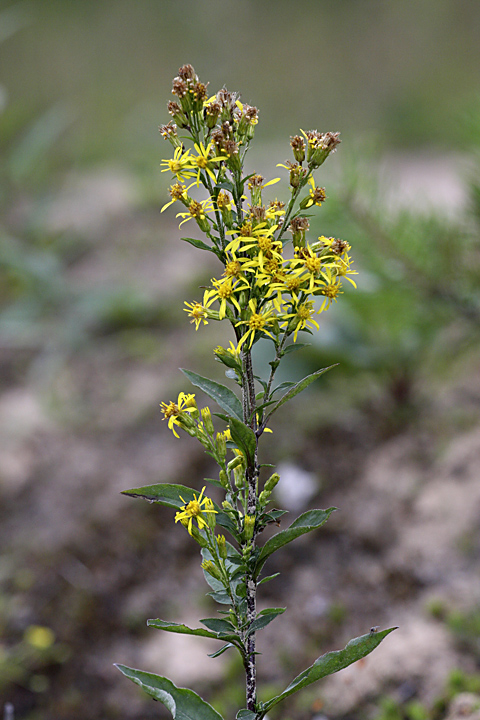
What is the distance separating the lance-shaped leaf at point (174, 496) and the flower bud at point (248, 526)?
0.04 ft

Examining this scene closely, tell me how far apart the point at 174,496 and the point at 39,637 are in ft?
2.62

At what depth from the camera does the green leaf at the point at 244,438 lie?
1.50 feet

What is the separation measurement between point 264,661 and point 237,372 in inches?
29.5

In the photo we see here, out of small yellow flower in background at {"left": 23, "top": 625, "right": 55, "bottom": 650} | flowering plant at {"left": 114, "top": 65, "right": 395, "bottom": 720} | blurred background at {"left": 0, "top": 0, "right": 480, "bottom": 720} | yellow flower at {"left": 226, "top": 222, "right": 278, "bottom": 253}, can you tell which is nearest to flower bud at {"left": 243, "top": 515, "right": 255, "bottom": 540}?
flowering plant at {"left": 114, "top": 65, "right": 395, "bottom": 720}

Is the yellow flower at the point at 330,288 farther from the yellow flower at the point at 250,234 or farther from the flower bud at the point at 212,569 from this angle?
the flower bud at the point at 212,569

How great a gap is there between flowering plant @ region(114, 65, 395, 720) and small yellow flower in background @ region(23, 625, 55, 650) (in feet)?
2.19

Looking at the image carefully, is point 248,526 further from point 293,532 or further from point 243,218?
point 243,218

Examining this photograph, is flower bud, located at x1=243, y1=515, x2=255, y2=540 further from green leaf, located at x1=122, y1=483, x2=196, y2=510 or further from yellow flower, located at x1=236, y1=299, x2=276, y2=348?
yellow flower, located at x1=236, y1=299, x2=276, y2=348

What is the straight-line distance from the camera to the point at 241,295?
489mm

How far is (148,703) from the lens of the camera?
1.00m

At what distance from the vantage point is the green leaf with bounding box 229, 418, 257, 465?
18.0 inches

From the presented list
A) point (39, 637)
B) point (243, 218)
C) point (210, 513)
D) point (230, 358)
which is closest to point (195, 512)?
point (210, 513)

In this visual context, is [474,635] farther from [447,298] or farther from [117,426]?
[117,426]

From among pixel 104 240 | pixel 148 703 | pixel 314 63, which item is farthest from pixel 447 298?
pixel 314 63
